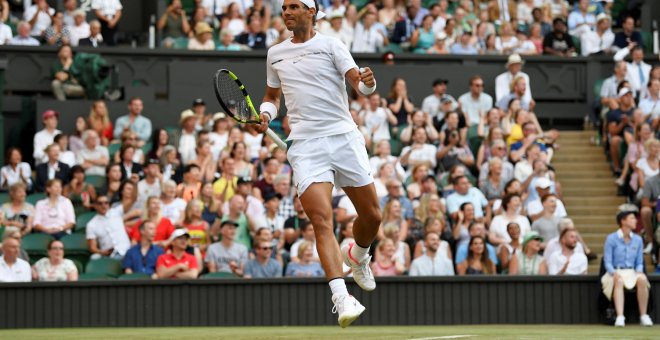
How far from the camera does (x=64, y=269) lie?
15.3 meters

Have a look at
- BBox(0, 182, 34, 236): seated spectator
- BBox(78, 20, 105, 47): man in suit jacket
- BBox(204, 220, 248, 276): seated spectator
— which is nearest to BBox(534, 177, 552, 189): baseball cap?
BBox(204, 220, 248, 276): seated spectator

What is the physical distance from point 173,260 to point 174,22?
701 cm

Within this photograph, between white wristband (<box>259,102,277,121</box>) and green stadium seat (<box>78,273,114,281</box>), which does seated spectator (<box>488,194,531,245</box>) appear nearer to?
green stadium seat (<box>78,273,114,281</box>)

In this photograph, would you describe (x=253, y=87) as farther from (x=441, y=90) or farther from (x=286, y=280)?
(x=286, y=280)

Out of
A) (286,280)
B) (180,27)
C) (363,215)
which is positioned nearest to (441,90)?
(180,27)

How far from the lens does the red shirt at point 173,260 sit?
15.3m

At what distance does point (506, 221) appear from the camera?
16.9 metres

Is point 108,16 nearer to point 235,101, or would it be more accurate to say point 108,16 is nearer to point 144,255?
point 144,255

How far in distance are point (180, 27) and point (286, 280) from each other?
7.43 metres

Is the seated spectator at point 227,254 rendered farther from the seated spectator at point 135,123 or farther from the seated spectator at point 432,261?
the seated spectator at point 135,123

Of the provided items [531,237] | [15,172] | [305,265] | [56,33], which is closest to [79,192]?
[15,172]

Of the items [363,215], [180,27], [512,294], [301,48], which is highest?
[180,27]

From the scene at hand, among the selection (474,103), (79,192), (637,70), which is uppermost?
(637,70)

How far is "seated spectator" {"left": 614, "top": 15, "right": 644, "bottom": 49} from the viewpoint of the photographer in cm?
2212
